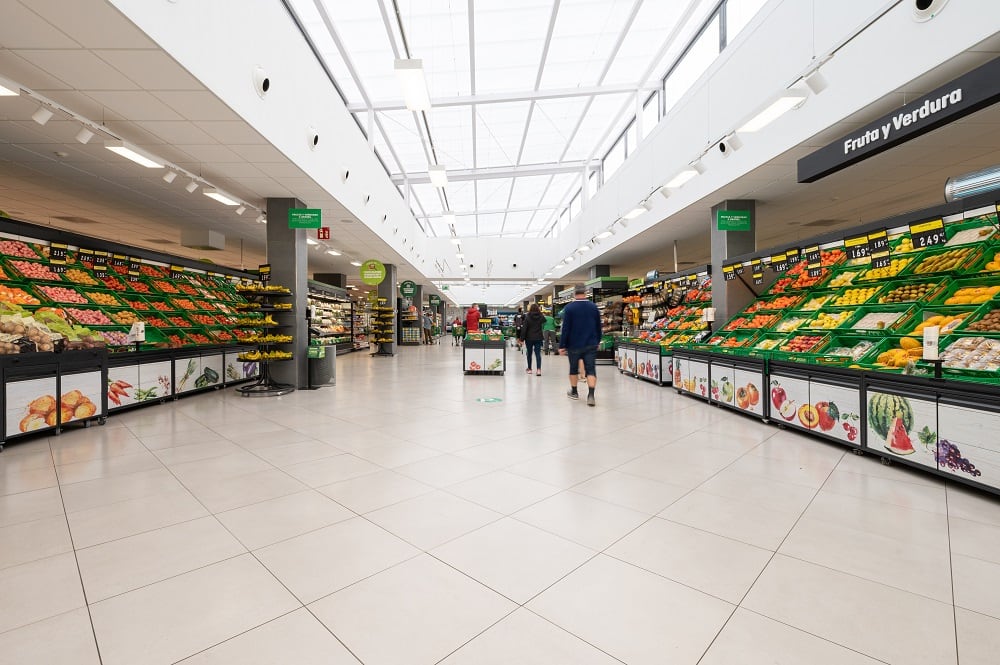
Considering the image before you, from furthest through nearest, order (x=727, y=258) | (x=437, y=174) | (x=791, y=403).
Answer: (x=437, y=174) → (x=727, y=258) → (x=791, y=403)

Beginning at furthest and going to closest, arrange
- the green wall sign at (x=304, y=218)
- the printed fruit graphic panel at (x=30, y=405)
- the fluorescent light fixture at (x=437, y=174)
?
the fluorescent light fixture at (x=437, y=174)
the green wall sign at (x=304, y=218)
the printed fruit graphic panel at (x=30, y=405)

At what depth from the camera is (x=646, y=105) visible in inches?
465

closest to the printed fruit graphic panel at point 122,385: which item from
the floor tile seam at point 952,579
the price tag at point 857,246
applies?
the floor tile seam at point 952,579

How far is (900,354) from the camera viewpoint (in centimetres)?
384

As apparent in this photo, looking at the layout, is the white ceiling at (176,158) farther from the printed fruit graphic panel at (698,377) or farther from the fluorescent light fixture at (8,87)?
the printed fruit graphic panel at (698,377)

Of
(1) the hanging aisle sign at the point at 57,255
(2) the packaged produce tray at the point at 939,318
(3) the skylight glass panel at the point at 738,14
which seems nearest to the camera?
(2) the packaged produce tray at the point at 939,318

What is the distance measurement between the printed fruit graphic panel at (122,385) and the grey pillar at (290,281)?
7.37 ft

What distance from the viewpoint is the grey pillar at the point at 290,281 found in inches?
309

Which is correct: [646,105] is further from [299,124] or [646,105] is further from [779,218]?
[299,124]

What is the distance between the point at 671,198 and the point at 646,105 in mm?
4234

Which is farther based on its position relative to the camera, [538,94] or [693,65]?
[538,94]

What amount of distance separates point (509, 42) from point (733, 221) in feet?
19.2

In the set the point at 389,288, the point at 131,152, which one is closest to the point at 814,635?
the point at 131,152

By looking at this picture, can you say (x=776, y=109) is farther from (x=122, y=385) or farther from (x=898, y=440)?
(x=122, y=385)
